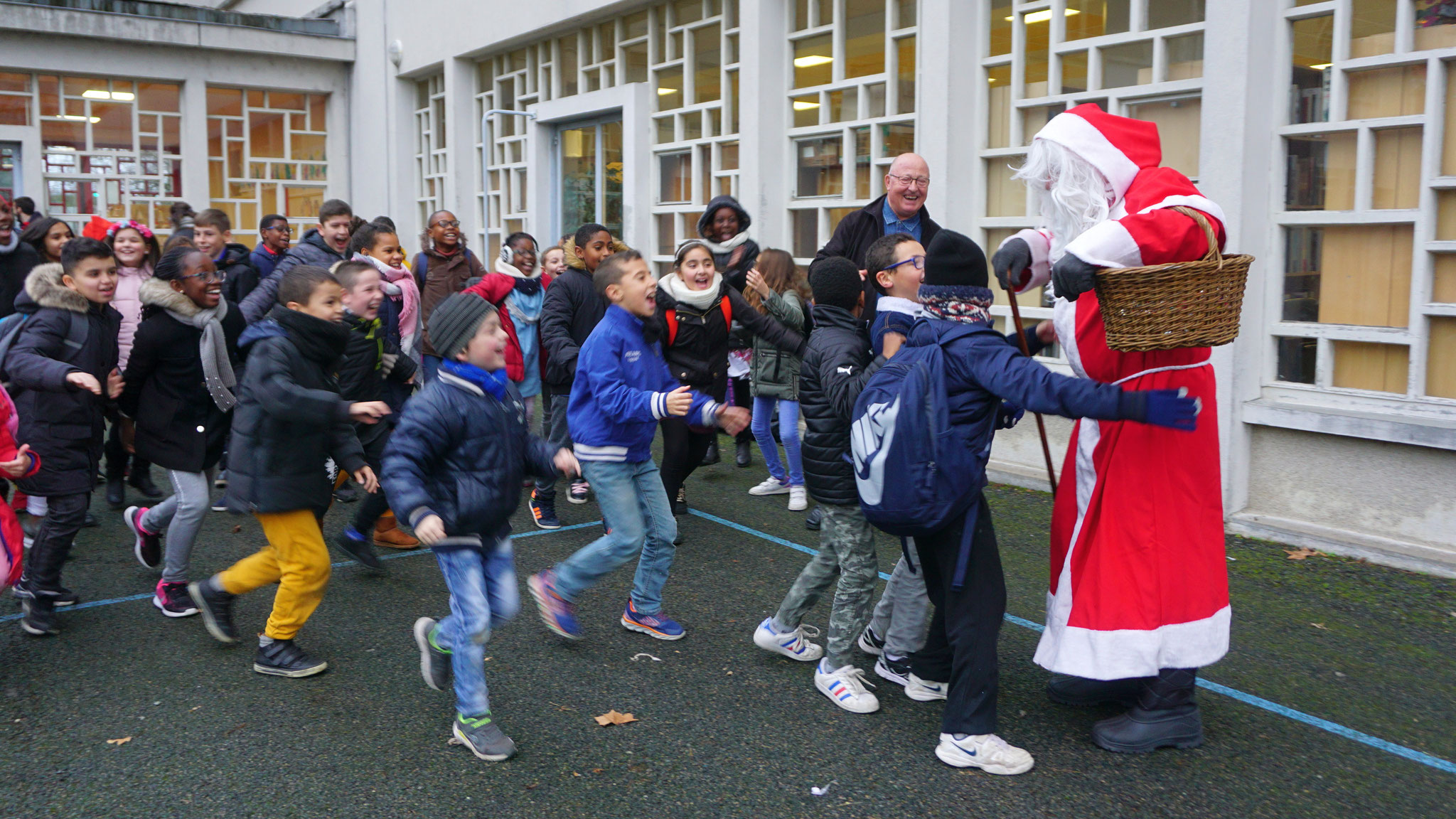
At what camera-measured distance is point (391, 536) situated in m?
6.04

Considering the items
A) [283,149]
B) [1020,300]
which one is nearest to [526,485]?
[1020,300]

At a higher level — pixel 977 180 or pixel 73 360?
pixel 977 180

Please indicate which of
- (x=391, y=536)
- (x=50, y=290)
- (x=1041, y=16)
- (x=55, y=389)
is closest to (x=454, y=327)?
(x=55, y=389)

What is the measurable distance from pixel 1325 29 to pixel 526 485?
5449 mm

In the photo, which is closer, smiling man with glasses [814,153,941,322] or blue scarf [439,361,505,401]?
blue scarf [439,361,505,401]

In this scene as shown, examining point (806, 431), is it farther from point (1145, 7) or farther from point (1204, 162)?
point (1145, 7)

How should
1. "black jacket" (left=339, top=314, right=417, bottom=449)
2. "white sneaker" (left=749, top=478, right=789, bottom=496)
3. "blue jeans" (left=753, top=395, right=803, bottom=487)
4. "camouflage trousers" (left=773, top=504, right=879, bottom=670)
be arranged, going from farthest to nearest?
"white sneaker" (left=749, top=478, right=789, bottom=496) < "blue jeans" (left=753, top=395, right=803, bottom=487) < "black jacket" (left=339, top=314, right=417, bottom=449) < "camouflage trousers" (left=773, top=504, right=879, bottom=670)

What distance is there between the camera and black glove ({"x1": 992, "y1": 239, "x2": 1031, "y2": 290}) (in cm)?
357

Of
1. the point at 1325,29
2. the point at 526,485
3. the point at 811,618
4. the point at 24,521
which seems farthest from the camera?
the point at 526,485

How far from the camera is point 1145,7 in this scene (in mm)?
6562

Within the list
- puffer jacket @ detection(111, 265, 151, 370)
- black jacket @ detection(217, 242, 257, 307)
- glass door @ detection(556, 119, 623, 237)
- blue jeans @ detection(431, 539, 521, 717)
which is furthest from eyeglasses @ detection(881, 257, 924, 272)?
glass door @ detection(556, 119, 623, 237)

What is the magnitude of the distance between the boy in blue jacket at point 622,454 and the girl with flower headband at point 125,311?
376cm

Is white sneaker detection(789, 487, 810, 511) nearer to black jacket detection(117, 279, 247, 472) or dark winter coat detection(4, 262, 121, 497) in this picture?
black jacket detection(117, 279, 247, 472)

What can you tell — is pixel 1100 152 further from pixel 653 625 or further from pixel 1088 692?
Answer: pixel 653 625
